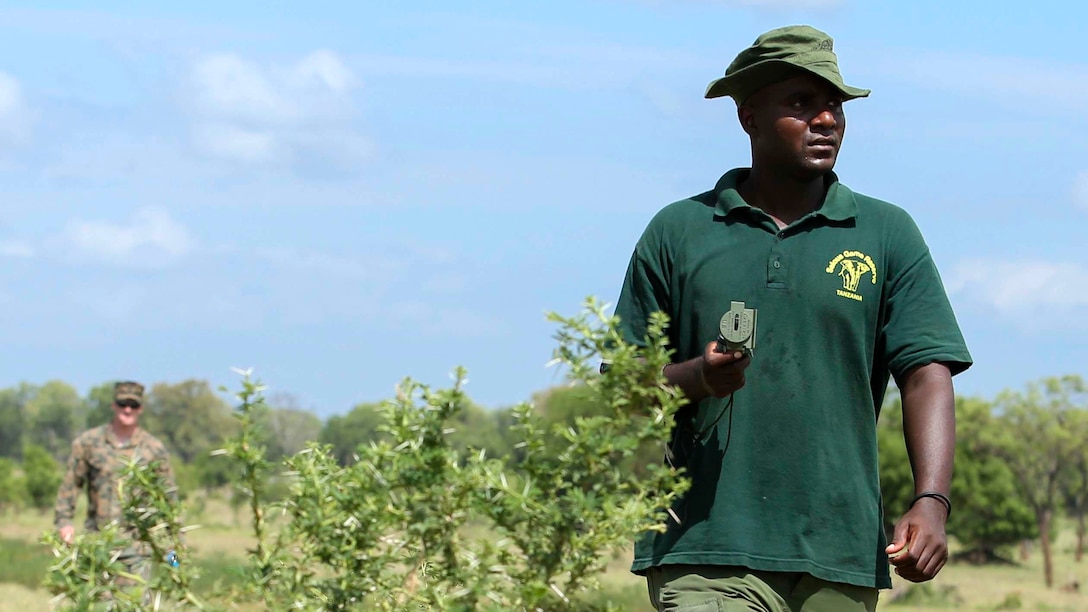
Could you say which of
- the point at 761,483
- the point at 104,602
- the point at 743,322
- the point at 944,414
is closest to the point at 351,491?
the point at 104,602

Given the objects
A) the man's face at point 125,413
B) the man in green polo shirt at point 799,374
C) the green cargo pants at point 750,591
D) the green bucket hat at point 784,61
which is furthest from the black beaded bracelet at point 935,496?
the man's face at point 125,413

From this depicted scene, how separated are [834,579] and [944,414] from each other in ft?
1.59

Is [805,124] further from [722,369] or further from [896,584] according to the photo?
[896,584]

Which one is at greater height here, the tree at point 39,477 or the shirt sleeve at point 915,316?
the tree at point 39,477

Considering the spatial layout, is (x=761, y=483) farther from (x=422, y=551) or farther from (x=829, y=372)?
(x=422, y=551)

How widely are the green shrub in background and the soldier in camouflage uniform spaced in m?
7.46

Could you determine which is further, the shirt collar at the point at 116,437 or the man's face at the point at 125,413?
the man's face at the point at 125,413

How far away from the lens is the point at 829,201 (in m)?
4.12

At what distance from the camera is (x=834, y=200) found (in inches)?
163

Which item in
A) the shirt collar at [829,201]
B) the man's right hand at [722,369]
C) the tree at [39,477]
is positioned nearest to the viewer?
the man's right hand at [722,369]

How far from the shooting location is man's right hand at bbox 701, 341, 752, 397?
3.62m

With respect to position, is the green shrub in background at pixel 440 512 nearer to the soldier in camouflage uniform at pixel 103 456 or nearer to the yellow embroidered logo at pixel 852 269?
the yellow embroidered logo at pixel 852 269

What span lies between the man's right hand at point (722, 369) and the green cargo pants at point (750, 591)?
503 millimetres

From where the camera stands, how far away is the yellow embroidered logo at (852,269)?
4006mm
